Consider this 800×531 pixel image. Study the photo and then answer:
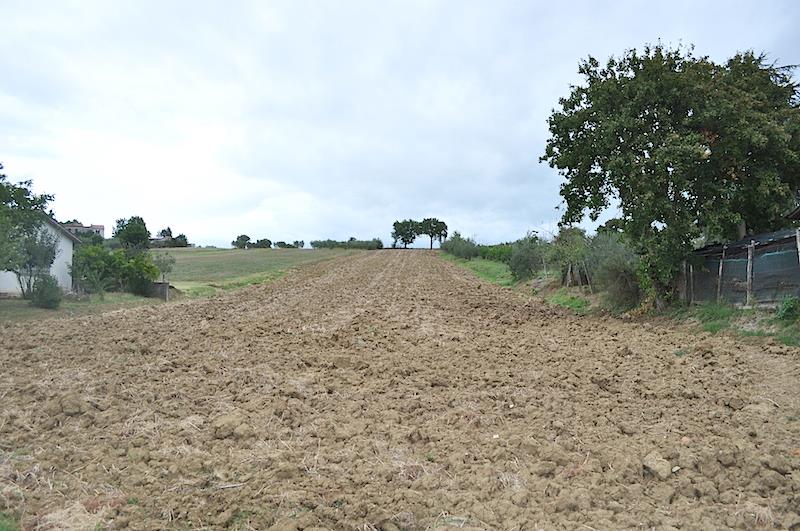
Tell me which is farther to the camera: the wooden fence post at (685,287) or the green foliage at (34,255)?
the green foliage at (34,255)

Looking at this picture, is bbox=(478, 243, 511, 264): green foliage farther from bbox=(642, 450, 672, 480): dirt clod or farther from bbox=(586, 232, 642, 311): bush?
bbox=(642, 450, 672, 480): dirt clod

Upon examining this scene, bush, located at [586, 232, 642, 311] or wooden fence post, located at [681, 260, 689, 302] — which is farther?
bush, located at [586, 232, 642, 311]

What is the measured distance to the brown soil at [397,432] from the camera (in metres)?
4.69

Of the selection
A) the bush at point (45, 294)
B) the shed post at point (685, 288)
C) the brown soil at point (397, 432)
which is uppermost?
the shed post at point (685, 288)

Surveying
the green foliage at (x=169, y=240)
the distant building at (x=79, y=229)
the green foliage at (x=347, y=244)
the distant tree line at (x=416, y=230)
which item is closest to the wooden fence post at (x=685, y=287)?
the distant building at (x=79, y=229)

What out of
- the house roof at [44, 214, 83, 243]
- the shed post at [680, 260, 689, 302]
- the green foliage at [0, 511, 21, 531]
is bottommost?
the green foliage at [0, 511, 21, 531]

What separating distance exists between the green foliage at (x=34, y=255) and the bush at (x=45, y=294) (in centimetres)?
56

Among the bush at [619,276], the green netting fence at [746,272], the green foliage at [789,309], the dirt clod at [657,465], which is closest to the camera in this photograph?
the dirt clod at [657,465]

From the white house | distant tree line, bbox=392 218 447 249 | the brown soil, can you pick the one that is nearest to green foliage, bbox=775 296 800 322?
the brown soil

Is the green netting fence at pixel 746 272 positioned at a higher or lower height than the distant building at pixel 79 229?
lower

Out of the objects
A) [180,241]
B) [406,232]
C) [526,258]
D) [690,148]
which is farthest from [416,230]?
[690,148]

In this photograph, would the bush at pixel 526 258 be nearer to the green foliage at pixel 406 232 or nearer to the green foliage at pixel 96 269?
the green foliage at pixel 96 269

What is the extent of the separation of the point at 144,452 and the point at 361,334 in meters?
7.75

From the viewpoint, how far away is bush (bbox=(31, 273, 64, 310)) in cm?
1750
